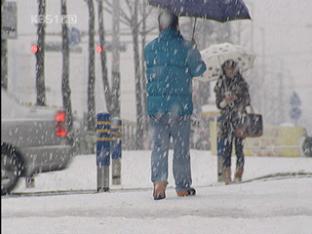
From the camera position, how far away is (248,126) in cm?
955

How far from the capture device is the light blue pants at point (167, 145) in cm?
663

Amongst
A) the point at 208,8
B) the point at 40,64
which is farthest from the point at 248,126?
the point at 40,64

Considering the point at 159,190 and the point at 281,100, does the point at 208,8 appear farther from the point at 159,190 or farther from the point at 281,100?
the point at 281,100

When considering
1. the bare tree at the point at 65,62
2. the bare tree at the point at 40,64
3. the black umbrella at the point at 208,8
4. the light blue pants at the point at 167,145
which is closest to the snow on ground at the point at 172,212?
the light blue pants at the point at 167,145

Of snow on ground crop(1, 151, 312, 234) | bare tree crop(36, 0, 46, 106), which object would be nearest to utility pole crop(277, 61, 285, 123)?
bare tree crop(36, 0, 46, 106)

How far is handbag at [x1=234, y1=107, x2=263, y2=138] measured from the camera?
951cm

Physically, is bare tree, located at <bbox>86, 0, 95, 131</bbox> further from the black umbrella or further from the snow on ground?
the snow on ground

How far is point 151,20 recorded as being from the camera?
32.9m

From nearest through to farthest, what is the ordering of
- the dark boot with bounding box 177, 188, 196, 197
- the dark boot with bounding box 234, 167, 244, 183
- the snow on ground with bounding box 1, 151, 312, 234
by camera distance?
the snow on ground with bounding box 1, 151, 312, 234
the dark boot with bounding box 177, 188, 196, 197
the dark boot with bounding box 234, 167, 244, 183

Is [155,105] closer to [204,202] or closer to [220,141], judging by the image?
[204,202]

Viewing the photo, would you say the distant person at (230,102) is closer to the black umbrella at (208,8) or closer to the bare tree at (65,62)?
the black umbrella at (208,8)

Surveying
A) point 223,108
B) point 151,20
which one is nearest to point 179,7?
point 223,108

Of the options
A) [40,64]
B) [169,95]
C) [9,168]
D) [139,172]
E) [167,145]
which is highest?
[40,64]

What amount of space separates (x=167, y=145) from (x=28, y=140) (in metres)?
3.07
